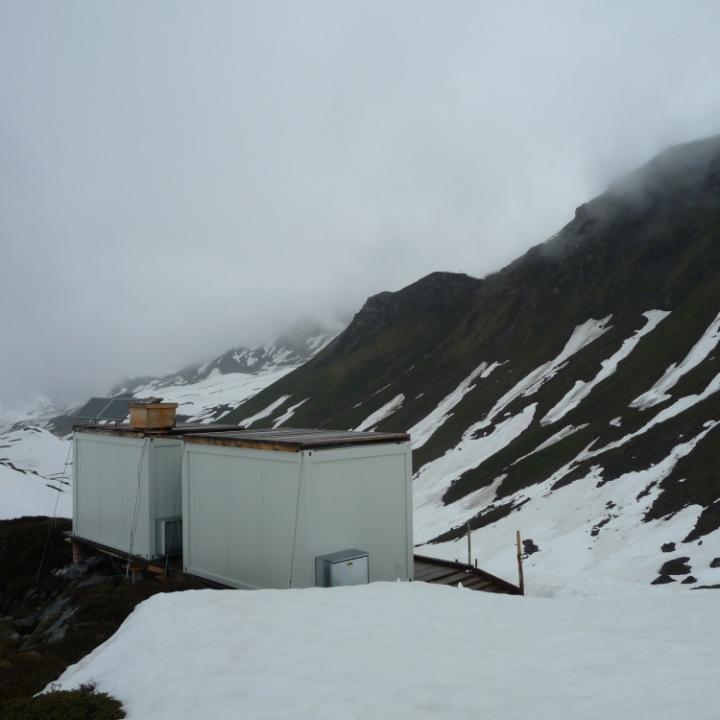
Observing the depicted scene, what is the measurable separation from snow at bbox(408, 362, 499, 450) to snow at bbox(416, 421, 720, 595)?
31432 millimetres

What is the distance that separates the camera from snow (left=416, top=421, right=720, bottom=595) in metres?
32.4

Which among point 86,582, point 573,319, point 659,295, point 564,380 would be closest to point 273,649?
point 86,582

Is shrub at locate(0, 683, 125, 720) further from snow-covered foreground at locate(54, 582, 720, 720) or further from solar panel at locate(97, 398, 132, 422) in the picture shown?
solar panel at locate(97, 398, 132, 422)

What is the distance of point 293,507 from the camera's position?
17.7 m

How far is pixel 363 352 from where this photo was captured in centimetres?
14375

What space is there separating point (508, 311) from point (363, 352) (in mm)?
44695

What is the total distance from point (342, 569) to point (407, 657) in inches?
277

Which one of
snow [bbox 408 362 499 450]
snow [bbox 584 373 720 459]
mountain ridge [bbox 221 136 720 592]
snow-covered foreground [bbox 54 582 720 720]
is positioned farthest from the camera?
snow [bbox 408 362 499 450]

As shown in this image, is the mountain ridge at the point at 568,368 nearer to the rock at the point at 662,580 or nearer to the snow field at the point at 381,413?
the snow field at the point at 381,413

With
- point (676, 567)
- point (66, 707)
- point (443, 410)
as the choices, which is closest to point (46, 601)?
point (66, 707)

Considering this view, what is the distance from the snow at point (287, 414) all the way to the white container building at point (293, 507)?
110 metres

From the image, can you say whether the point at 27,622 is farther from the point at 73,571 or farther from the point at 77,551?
the point at 77,551

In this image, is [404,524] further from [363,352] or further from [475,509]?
[363,352]

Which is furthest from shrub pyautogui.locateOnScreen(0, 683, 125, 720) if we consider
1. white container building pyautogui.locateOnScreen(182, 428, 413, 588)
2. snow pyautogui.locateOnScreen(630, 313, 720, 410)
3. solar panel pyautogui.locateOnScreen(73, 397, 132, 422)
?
snow pyautogui.locateOnScreen(630, 313, 720, 410)
